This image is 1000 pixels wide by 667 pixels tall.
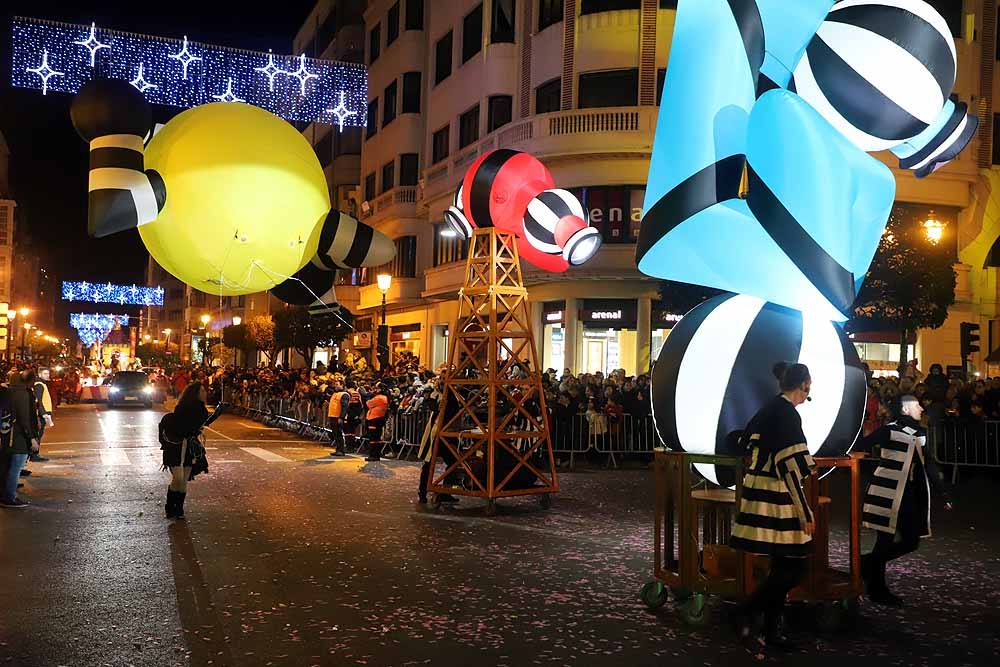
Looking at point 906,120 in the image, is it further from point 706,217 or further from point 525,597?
point 525,597

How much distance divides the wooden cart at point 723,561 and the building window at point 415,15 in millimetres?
32913

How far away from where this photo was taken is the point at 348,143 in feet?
156

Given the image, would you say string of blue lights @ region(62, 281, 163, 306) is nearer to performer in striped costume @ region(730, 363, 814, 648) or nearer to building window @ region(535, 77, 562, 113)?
building window @ region(535, 77, 562, 113)

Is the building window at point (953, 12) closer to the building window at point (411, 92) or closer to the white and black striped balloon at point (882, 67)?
the building window at point (411, 92)

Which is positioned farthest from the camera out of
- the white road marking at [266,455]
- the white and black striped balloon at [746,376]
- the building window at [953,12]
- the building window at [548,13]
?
the building window at [548,13]

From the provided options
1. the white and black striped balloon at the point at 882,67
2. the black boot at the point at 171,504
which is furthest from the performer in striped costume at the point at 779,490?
the black boot at the point at 171,504

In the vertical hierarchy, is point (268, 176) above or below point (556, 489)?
above

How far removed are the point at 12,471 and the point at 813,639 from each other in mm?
9844

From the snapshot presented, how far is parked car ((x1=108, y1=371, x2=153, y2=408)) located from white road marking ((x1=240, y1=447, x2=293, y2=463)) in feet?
65.1

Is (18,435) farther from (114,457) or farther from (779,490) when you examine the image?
(779,490)

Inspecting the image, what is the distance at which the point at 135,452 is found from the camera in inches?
753

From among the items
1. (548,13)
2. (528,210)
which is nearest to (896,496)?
(528,210)

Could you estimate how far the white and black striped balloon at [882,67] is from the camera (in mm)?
6016

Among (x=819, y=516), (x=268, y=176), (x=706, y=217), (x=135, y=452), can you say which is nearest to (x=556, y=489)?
(x=819, y=516)
